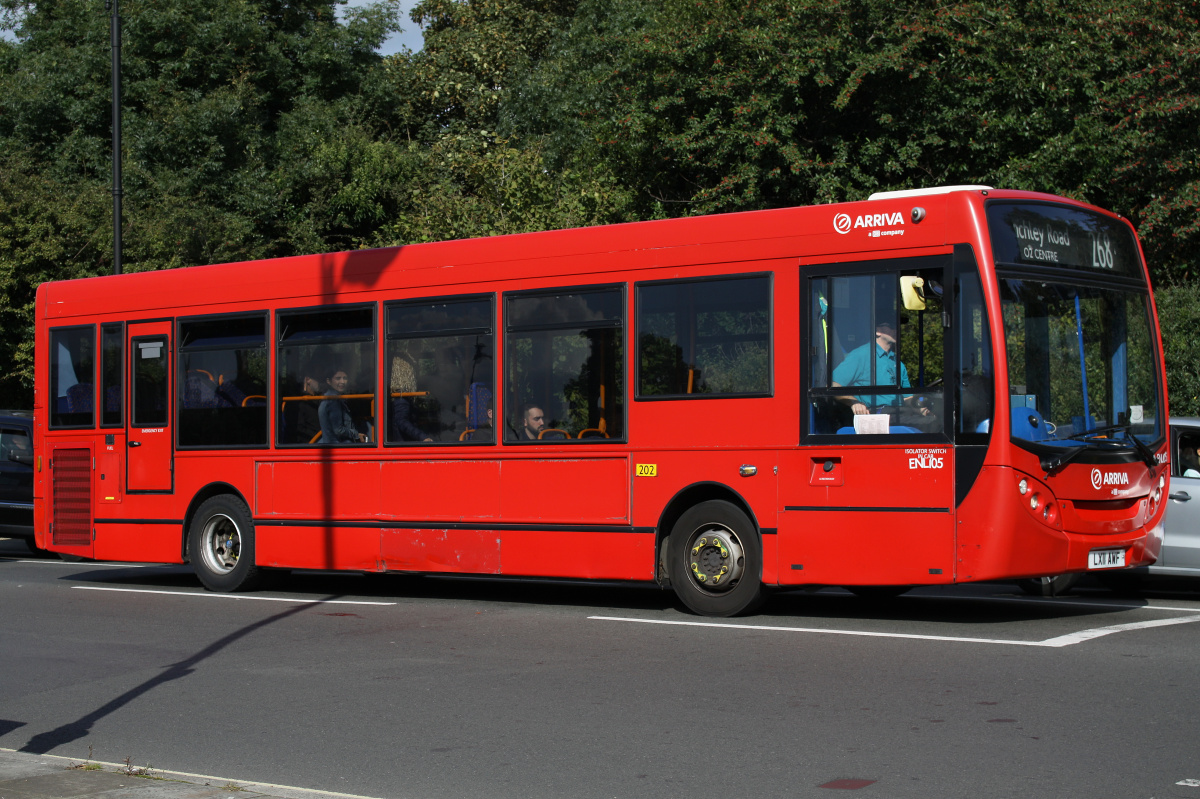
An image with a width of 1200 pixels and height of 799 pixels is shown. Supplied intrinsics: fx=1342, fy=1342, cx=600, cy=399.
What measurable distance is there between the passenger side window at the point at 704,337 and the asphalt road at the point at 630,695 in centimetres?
189

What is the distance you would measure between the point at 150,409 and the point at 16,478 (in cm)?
601

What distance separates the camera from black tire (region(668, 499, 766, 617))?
1062 centimetres

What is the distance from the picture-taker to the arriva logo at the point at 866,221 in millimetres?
9984

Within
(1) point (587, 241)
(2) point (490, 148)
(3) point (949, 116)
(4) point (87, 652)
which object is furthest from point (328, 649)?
(2) point (490, 148)

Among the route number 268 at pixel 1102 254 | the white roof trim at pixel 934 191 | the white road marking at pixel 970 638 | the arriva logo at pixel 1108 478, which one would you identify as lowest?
the white road marking at pixel 970 638

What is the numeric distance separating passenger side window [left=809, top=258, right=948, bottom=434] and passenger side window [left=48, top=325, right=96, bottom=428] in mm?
8687

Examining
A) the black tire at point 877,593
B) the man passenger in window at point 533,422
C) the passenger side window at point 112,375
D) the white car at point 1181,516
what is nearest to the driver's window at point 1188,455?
the white car at point 1181,516

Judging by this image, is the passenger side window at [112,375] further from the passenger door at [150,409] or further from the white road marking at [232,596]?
the white road marking at [232,596]

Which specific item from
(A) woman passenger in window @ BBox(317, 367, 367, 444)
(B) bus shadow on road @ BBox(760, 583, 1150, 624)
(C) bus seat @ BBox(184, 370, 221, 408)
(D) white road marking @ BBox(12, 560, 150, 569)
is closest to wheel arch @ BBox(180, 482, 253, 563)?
(C) bus seat @ BBox(184, 370, 221, 408)

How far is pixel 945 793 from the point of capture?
554cm

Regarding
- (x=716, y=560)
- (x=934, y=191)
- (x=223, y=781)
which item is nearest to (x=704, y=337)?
(x=716, y=560)

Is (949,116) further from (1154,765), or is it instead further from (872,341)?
(1154,765)

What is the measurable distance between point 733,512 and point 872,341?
1.78 m

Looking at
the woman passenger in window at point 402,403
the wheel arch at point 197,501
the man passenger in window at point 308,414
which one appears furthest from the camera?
the wheel arch at point 197,501
